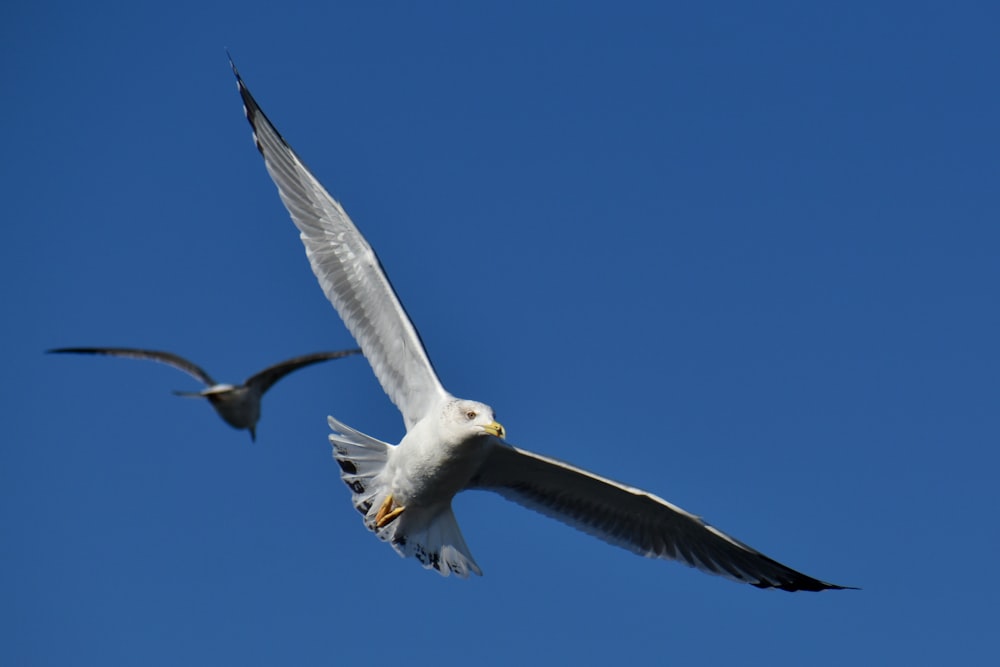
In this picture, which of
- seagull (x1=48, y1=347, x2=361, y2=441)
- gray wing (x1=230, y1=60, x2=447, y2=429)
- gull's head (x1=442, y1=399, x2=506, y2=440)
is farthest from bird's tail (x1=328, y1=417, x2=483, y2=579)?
seagull (x1=48, y1=347, x2=361, y2=441)

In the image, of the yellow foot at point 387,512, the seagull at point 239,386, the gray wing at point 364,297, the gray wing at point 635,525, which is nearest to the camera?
the seagull at point 239,386

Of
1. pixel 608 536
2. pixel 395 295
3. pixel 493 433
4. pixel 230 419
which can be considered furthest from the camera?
pixel 608 536

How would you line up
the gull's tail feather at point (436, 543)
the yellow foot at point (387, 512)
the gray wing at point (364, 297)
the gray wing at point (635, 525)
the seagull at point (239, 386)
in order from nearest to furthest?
the seagull at point (239, 386) < the gray wing at point (364, 297) < the yellow foot at point (387, 512) < the gull's tail feather at point (436, 543) < the gray wing at point (635, 525)

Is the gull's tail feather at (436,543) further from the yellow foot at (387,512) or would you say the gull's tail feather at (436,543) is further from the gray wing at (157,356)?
the gray wing at (157,356)

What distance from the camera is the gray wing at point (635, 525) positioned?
9.58m

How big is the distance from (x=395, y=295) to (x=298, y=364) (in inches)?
72.8

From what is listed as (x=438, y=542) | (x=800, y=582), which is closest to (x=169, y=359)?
(x=438, y=542)

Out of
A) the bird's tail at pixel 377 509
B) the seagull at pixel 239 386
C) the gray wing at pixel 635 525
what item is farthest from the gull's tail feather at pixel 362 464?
the seagull at pixel 239 386

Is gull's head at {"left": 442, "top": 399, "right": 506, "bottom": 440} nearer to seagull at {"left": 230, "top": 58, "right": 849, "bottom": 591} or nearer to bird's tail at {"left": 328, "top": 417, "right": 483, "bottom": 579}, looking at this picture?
seagull at {"left": 230, "top": 58, "right": 849, "bottom": 591}

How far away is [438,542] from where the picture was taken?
9.56m

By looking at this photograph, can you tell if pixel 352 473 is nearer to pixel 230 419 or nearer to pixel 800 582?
pixel 230 419

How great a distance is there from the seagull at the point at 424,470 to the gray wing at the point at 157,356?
72.7 inches

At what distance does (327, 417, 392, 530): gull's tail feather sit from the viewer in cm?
943

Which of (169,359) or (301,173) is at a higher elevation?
(301,173)
